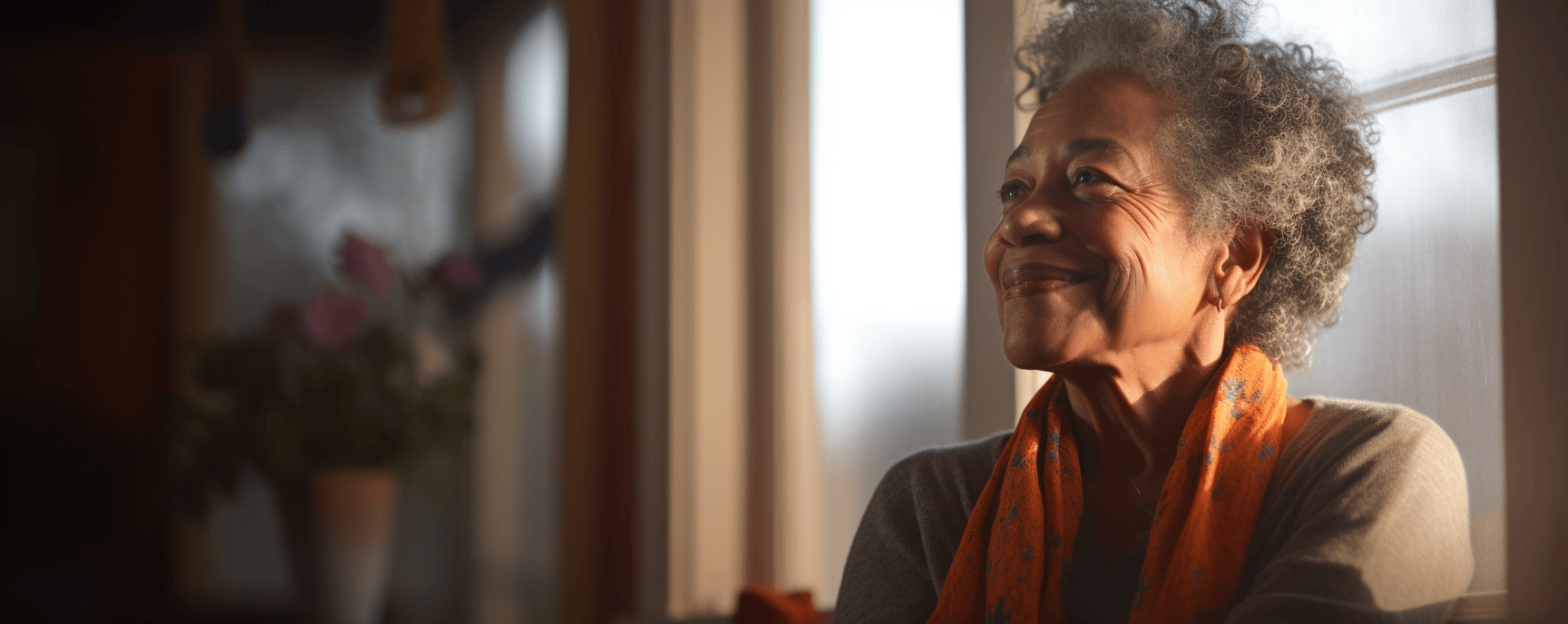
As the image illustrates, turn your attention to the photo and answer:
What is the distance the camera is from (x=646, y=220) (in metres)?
2.26

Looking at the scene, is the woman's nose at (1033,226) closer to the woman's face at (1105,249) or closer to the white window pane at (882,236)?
the woman's face at (1105,249)

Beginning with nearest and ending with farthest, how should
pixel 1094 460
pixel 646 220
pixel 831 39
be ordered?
pixel 1094 460 < pixel 831 39 < pixel 646 220

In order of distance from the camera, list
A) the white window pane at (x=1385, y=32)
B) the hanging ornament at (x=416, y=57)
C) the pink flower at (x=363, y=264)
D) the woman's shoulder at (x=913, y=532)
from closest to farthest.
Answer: the white window pane at (x=1385, y=32) → the woman's shoulder at (x=913, y=532) → the pink flower at (x=363, y=264) → the hanging ornament at (x=416, y=57)

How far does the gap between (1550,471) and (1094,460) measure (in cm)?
35

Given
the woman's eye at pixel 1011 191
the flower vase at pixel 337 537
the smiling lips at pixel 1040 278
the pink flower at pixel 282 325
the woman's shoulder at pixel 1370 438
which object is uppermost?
the woman's eye at pixel 1011 191

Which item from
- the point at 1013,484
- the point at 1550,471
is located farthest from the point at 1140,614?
the point at 1550,471

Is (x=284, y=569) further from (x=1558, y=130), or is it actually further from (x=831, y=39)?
(x=1558, y=130)

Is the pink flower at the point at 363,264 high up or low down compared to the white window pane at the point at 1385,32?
down

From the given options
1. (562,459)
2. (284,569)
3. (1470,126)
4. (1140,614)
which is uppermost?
(1470,126)

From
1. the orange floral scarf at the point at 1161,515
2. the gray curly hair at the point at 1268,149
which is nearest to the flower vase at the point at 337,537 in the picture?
the orange floral scarf at the point at 1161,515

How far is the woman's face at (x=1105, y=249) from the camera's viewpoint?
81 cm

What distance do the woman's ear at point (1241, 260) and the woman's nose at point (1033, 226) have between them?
0.16 meters

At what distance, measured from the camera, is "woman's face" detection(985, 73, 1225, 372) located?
2.65 feet

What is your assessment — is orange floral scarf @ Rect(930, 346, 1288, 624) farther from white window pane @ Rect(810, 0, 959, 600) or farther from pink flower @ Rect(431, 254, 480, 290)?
pink flower @ Rect(431, 254, 480, 290)
